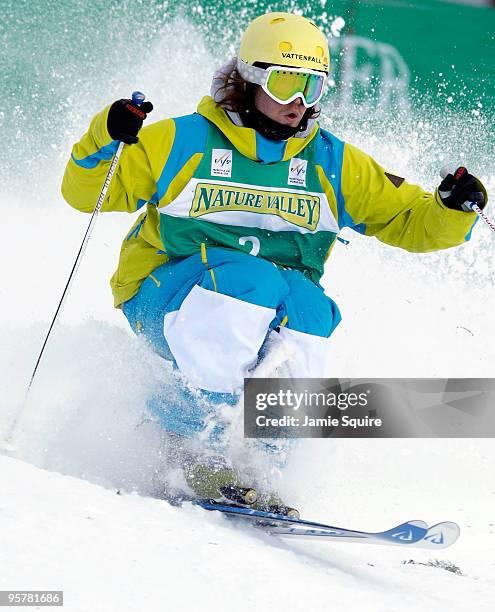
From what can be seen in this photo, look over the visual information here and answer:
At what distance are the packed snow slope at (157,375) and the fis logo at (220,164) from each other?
845 millimetres

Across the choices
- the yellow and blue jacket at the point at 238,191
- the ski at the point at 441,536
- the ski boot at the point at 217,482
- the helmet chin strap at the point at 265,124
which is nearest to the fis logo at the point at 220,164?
the yellow and blue jacket at the point at 238,191

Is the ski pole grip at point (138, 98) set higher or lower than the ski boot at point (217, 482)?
higher

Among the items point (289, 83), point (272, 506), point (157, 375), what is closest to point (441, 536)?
point (272, 506)

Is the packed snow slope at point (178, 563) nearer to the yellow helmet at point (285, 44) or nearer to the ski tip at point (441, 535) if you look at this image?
the ski tip at point (441, 535)

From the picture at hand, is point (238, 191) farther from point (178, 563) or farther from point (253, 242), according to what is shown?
point (178, 563)

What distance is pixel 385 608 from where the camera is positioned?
252cm

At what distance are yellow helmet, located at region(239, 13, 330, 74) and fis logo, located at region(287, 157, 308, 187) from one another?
395 millimetres

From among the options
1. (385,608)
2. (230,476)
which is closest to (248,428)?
(230,476)

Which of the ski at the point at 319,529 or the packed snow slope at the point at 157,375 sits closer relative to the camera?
the packed snow slope at the point at 157,375

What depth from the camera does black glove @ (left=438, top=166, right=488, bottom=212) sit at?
380 centimetres

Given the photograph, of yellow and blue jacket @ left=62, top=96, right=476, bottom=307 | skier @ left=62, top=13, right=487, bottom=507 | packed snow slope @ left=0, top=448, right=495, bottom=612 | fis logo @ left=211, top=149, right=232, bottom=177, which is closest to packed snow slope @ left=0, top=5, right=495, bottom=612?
packed snow slope @ left=0, top=448, right=495, bottom=612

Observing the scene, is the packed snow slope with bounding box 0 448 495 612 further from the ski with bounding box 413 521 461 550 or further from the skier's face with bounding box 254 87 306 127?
the skier's face with bounding box 254 87 306 127

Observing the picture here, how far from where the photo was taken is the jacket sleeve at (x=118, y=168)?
12.3 feet

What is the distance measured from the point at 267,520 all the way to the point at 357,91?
4.26 meters
